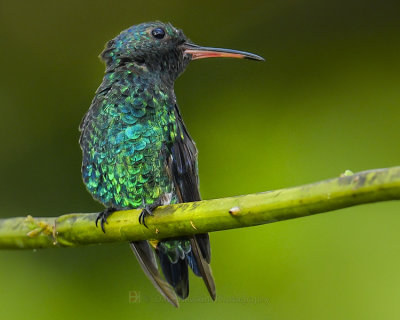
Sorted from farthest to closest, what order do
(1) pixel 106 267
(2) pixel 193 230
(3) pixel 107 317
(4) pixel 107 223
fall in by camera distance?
1. (1) pixel 106 267
2. (3) pixel 107 317
3. (4) pixel 107 223
4. (2) pixel 193 230

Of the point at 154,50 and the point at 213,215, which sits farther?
the point at 154,50

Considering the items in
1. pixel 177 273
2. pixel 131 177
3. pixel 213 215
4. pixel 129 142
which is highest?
pixel 129 142

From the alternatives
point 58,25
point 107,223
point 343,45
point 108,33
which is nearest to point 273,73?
point 343,45

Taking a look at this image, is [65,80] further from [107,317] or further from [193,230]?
[193,230]

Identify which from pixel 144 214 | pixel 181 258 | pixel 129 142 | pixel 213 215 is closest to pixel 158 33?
pixel 129 142

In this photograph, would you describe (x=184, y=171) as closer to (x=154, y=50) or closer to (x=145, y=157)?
(x=145, y=157)

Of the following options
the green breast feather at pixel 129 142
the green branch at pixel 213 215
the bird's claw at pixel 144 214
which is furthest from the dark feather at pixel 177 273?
the bird's claw at pixel 144 214
